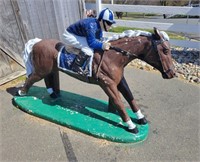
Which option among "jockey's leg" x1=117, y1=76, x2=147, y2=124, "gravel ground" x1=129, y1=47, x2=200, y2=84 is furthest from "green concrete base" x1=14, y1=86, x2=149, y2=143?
"gravel ground" x1=129, y1=47, x2=200, y2=84

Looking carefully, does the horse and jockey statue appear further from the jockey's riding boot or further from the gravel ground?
the gravel ground

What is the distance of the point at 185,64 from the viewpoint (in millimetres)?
6652

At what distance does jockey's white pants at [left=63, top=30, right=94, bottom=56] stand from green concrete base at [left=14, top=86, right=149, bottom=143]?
3.57 ft

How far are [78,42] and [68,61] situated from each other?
14.0 inches

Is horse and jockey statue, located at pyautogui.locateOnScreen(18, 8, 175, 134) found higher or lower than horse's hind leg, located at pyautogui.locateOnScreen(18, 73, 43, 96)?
higher

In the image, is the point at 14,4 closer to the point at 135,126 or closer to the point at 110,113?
the point at 110,113

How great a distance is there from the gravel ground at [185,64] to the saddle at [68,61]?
300 centimetres

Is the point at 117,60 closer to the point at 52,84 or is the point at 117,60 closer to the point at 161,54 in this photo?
the point at 161,54

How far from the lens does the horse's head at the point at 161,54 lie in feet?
10.8

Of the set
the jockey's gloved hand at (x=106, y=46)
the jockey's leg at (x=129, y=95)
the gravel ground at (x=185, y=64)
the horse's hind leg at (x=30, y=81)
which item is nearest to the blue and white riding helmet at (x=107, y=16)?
the jockey's gloved hand at (x=106, y=46)

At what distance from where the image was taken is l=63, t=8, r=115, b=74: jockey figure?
3438 millimetres

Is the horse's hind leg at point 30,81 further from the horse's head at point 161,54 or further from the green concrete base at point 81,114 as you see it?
the horse's head at point 161,54

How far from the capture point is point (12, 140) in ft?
12.7

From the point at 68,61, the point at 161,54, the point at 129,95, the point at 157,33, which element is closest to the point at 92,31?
the point at 68,61
